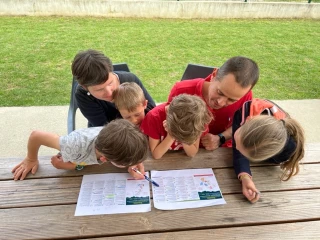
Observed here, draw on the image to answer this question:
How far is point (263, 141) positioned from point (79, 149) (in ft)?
2.87

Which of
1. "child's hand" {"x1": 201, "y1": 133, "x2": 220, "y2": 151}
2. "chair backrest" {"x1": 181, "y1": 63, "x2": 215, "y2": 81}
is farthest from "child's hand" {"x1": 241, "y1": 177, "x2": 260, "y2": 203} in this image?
"chair backrest" {"x1": 181, "y1": 63, "x2": 215, "y2": 81}

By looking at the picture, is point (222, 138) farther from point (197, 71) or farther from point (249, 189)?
point (197, 71)

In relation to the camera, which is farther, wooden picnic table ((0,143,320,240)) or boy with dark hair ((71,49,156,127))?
boy with dark hair ((71,49,156,127))

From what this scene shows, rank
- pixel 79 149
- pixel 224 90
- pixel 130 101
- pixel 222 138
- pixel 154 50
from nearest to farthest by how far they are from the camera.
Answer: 1. pixel 79 149
2. pixel 224 90
3. pixel 130 101
4. pixel 222 138
5. pixel 154 50

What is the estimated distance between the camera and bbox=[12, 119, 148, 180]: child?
1.20 metres

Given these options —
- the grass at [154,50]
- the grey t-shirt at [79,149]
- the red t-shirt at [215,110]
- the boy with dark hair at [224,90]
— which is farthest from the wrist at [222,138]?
the grass at [154,50]

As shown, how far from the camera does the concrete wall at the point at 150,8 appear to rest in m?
6.05

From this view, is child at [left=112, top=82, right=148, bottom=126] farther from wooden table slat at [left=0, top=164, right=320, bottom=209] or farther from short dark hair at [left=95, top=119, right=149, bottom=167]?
wooden table slat at [left=0, top=164, right=320, bottom=209]

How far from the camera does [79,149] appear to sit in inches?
53.8

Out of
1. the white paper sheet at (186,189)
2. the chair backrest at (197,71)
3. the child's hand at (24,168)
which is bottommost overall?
the white paper sheet at (186,189)

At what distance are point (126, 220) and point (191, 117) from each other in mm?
535

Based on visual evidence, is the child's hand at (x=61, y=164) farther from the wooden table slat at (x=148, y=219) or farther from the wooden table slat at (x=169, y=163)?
the wooden table slat at (x=148, y=219)

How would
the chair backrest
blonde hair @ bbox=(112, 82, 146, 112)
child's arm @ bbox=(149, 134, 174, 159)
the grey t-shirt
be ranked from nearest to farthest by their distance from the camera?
A: the grey t-shirt, child's arm @ bbox=(149, 134, 174, 159), blonde hair @ bbox=(112, 82, 146, 112), the chair backrest

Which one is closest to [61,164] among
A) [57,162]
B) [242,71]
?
[57,162]
